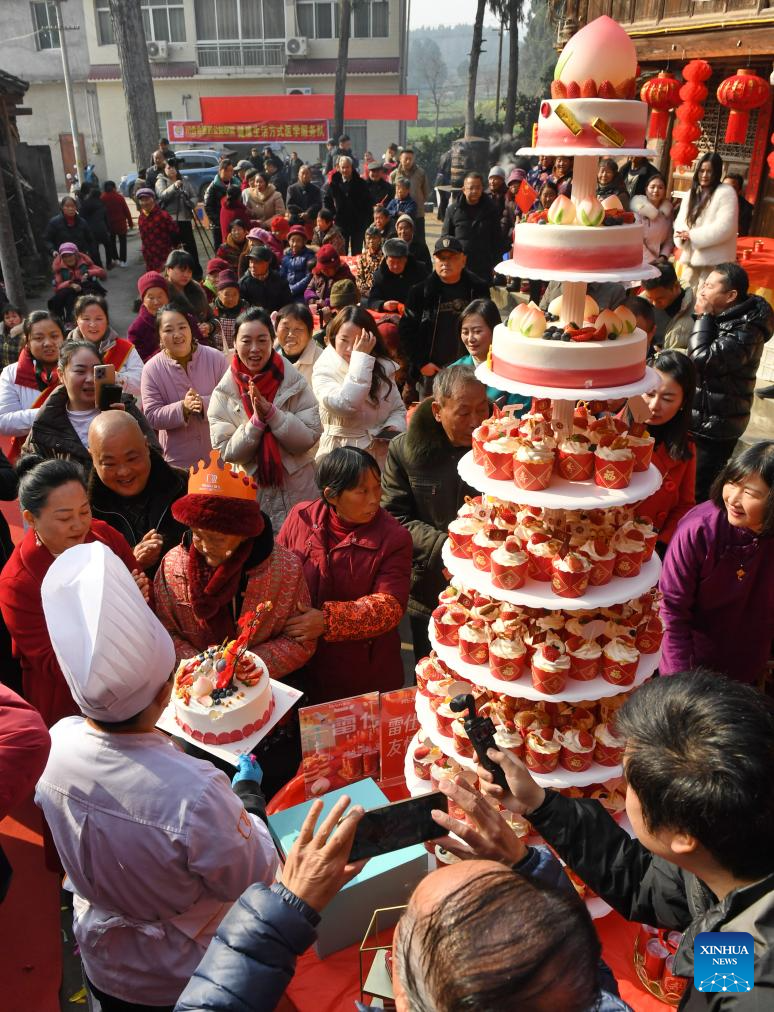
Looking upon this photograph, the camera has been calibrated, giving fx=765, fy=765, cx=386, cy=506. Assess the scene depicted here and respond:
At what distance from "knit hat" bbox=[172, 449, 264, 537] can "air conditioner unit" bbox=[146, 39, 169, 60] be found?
3667 cm

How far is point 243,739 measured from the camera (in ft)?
7.50

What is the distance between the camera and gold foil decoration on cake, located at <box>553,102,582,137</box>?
1.82m

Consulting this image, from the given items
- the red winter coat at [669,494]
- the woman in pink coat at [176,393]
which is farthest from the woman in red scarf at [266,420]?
the red winter coat at [669,494]

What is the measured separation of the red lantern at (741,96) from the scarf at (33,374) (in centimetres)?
704

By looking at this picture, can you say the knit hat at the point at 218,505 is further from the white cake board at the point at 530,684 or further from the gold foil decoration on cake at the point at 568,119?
the gold foil decoration on cake at the point at 568,119

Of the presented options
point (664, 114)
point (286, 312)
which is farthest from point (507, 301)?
point (286, 312)

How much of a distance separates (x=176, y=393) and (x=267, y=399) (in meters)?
0.86

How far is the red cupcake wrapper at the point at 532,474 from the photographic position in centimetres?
192

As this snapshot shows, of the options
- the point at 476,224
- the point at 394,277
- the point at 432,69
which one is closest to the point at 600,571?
the point at 394,277

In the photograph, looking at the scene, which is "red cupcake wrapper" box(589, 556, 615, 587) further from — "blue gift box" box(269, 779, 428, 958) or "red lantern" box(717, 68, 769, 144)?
"red lantern" box(717, 68, 769, 144)

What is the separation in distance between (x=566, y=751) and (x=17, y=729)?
143 cm

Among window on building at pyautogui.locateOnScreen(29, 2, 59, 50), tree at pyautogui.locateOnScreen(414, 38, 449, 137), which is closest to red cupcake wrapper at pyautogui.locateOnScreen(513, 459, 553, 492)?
window on building at pyautogui.locateOnScreen(29, 2, 59, 50)

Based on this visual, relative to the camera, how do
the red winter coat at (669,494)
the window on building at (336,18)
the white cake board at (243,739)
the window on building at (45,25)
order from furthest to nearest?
the window on building at (45,25)
the window on building at (336,18)
the red winter coat at (669,494)
the white cake board at (243,739)

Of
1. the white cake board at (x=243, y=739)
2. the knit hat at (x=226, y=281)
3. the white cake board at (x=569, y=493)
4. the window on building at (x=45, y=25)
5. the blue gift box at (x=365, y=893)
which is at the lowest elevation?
the blue gift box at (x=365, y=893)
